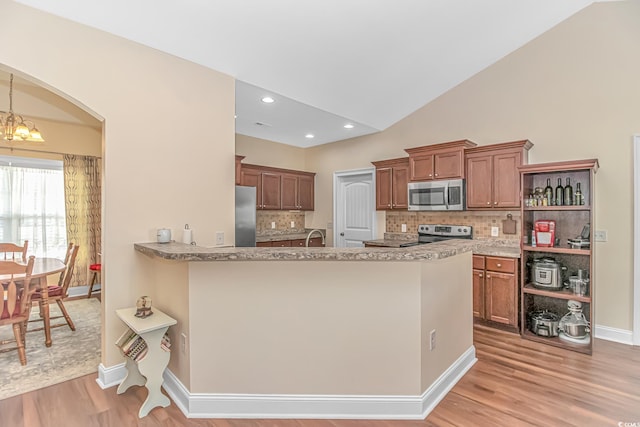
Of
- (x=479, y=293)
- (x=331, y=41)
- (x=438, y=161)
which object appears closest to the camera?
(x=331, y=41)

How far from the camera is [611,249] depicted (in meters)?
3.50

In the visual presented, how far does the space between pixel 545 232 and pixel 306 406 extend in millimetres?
3215

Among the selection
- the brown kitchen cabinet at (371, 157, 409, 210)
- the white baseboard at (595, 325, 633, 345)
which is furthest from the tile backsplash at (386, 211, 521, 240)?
the white baseboard at (595, 325, 633, 345)

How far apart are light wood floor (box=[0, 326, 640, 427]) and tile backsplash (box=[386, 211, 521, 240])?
177cm

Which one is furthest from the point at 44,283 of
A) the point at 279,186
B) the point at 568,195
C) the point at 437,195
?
the point at 568,195

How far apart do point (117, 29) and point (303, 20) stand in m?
1.59

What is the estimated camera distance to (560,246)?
3.76 meters

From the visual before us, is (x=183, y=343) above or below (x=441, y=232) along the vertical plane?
below

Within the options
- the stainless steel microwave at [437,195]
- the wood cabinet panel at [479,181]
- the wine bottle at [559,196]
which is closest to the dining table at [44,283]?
the stainless steel microwave at [437,195]

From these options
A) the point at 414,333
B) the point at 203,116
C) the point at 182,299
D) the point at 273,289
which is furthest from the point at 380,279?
the point at 203,116

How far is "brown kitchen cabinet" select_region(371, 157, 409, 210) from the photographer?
197 inches

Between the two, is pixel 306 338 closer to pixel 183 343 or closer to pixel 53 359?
pixel 183 343

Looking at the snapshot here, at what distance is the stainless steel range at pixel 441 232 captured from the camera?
452 centimetres

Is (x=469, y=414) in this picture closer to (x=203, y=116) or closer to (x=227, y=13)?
(x=203, y=116)
